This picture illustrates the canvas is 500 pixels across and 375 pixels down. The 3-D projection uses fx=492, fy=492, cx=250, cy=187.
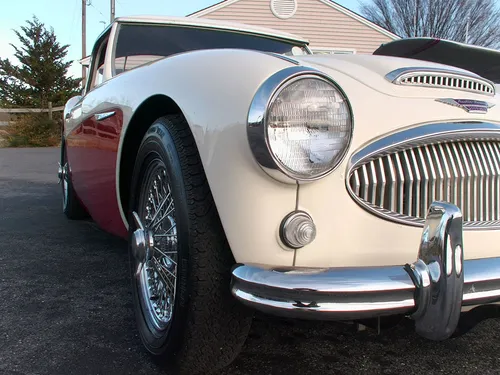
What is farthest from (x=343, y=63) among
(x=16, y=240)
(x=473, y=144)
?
(x=16, y=240)

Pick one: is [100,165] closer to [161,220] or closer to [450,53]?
[161,220]

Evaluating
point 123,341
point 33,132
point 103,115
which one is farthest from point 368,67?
point 33,132

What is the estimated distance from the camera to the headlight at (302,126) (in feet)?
4.38

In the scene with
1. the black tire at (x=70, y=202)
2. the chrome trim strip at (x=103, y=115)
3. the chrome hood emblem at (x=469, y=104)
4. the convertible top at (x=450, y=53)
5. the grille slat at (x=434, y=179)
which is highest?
the convertible top at (x=450, y=53)

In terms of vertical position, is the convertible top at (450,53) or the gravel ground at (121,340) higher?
the convertible top at (450,53)

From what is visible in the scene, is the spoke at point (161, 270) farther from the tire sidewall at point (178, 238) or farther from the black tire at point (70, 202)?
the black tire at point (70, 202)

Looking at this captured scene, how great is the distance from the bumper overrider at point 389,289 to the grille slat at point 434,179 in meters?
0.22

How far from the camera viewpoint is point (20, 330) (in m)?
2.16

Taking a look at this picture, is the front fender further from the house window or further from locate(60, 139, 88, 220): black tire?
the house window

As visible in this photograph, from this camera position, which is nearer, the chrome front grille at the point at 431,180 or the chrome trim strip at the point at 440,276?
the chrome trim strip at the point at 440,276

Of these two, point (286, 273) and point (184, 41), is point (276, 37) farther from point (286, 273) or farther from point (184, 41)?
point (286, 273)

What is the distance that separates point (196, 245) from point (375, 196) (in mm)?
561

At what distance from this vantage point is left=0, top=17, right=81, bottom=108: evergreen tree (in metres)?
19.7

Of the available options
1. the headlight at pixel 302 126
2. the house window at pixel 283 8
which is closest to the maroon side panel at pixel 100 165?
the headlight at pixel 302 126
